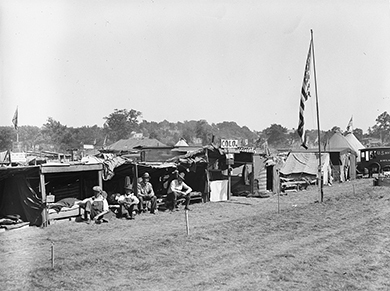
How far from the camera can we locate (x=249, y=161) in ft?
67.7

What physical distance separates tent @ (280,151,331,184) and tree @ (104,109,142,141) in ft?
263

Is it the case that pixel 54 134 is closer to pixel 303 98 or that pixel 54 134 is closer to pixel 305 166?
pixel 305 166

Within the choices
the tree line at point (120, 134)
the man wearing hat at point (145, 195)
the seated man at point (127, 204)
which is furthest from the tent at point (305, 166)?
the tree line at point (120, 134)

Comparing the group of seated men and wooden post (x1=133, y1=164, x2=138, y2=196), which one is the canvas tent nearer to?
the group of seated men

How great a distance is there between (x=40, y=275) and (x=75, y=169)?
20.7ft

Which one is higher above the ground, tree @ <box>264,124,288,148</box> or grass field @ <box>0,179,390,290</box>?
tree @ <box>264,124,288,148</box>

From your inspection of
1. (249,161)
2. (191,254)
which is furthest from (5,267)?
(249,161)

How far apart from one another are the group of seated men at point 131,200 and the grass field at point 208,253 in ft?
1.93

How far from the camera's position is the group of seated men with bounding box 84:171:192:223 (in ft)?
43.1

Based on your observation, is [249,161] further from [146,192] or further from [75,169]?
[75,169]

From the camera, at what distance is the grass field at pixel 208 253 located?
7.07m

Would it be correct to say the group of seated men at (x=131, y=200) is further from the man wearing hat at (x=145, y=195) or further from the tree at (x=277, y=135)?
the tree at (x=277, y=135)

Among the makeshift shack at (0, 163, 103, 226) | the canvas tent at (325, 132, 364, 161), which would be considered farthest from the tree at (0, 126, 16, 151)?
the makeshift shack at (0, 163, 103, 226)

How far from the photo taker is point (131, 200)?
13938 millimetres
